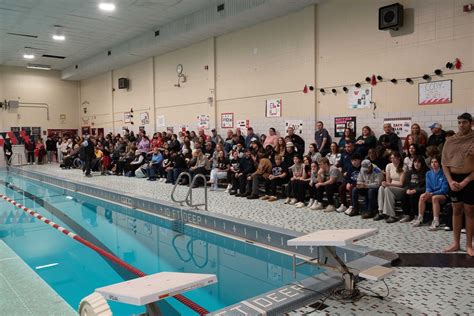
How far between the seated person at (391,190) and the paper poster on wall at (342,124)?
90.1 inches

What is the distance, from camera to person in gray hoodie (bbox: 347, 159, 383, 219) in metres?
5.82

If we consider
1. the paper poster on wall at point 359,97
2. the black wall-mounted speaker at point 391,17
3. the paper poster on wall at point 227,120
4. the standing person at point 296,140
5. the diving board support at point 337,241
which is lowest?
the diving board support at point 337,241

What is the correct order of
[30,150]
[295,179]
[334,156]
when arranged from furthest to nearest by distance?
[30,150]
[334,156]
[295,179]

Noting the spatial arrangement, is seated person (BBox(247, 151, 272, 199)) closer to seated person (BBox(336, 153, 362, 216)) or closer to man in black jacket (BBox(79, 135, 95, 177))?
seated person (BBox(336, 153, 362, 216))

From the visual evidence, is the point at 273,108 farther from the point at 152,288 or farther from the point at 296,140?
the point at 152,288

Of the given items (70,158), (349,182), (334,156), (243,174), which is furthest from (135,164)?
(349,182)

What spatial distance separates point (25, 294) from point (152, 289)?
2.46 meters

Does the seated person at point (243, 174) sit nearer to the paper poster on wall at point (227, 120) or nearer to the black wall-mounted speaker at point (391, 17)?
the paper poster on wall at point (227, 120)

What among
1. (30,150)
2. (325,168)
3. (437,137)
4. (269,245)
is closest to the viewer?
(269,245)

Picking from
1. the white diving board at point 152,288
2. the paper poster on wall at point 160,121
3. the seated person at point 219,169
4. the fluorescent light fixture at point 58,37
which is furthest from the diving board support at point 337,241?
the fluorescent light fixture at point 58,37

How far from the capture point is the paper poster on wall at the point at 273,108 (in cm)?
975

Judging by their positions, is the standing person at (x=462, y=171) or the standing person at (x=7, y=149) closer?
the standing person at (x=462, y=171)

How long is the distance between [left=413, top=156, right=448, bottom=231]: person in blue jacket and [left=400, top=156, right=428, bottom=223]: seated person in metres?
0.20

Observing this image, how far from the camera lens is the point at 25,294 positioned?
3.65 meters
